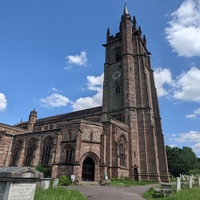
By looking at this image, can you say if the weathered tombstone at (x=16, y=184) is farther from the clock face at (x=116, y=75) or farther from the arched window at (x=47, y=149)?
the clock face at (x=116, y=75)

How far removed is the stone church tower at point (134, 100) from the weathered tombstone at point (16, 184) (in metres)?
25.2

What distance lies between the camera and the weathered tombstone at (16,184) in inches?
147

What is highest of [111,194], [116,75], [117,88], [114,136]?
[116,75]

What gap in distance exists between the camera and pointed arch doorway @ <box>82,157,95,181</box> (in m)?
24.5

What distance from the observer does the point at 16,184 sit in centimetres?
388

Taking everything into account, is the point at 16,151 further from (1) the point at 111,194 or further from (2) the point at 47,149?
(1) the point at 111,194

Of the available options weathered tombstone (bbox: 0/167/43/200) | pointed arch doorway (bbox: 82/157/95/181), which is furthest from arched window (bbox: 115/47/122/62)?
weathered tombstone (bbox: 0/167/43/200)

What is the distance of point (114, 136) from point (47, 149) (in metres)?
12.9

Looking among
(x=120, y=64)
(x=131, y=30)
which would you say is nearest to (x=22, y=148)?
(x=120, y=64)

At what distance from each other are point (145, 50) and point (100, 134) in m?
28.3

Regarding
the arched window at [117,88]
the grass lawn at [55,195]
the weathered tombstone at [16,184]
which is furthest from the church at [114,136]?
the weathered tombstone at [16,184]

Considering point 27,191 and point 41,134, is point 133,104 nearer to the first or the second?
point 41,134

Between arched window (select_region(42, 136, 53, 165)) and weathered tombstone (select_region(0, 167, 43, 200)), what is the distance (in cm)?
2763

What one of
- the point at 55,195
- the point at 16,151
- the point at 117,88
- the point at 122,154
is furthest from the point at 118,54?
the point at 55,195
